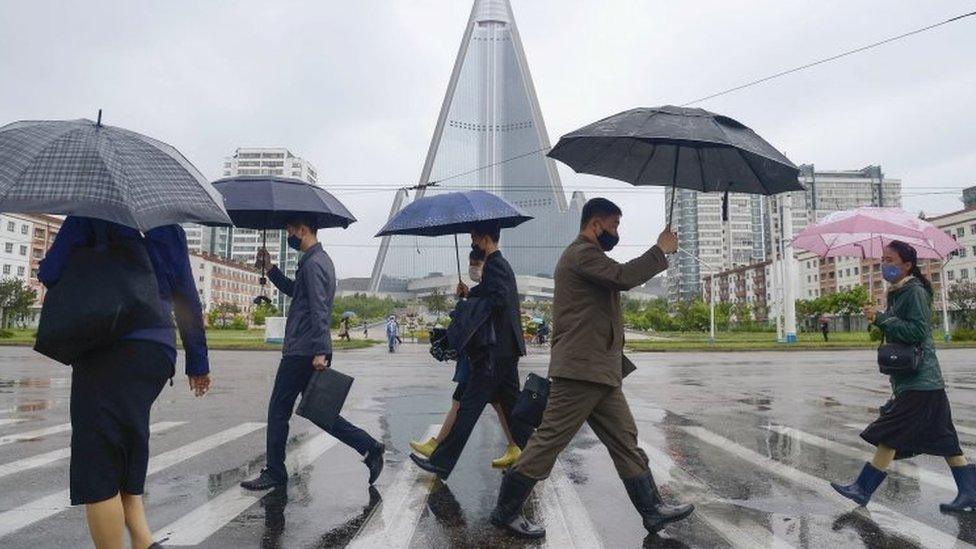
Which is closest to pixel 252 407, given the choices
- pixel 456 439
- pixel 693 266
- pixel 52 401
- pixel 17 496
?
pixel 52 401

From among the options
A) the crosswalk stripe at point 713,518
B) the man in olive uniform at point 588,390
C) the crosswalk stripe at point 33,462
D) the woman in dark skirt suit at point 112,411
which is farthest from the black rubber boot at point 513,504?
the crosswalk stripe at point 33,462

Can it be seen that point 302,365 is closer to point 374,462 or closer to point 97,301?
point 374,462

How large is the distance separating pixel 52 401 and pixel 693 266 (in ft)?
537

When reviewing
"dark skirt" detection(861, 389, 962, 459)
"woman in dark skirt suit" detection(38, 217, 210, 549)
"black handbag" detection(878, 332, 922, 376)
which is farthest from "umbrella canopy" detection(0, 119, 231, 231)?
"dark skirt" detection(861, 389, 962, 459)

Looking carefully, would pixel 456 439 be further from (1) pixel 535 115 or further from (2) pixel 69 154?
(1) pixel 535 115

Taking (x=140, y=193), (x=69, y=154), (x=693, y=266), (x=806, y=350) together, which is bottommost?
(x=806, y=350)

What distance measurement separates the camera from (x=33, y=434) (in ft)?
21.9

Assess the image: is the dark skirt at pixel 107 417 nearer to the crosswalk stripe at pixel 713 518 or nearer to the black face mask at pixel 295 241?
the black face mask at pixel 295 241

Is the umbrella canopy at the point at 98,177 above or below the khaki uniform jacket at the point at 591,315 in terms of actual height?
above

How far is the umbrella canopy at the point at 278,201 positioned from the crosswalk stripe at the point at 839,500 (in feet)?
Answer: 13.1

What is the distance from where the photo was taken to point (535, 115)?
128m

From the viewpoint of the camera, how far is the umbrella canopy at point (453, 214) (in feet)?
16.9

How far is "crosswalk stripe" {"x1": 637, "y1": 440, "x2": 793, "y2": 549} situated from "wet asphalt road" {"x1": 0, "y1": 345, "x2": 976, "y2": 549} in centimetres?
2

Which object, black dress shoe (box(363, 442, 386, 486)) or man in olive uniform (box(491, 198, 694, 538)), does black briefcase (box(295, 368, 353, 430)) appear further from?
man in olive uniform (box(491, 198, 694, 538))
